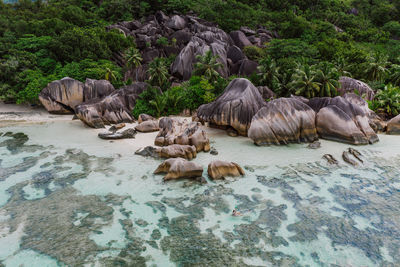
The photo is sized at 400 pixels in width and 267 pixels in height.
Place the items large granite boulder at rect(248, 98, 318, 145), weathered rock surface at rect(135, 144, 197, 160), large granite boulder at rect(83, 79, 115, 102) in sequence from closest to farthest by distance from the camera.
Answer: weathered rock surface at rect(135, 144, 197, 160) < large granite boulder at rect(248, 98, 318, 145) < large granite boulder at rect(83, 79, 115, 102)

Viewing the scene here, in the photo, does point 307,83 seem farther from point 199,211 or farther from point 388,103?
point 199,211

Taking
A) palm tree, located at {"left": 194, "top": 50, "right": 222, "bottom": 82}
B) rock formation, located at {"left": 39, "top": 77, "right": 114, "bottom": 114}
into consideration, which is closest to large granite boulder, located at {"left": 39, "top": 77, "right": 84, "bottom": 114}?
rock formation, located at {"left": 39, "top": 77, "right": 114, "bottom": 114}

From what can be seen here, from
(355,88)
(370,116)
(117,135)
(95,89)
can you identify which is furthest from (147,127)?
(355,88)

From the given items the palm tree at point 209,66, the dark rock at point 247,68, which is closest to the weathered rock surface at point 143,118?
the palm tree at point 209,66

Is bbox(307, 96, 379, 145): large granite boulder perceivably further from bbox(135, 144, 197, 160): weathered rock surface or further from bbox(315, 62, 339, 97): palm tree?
bbox(135, 144, 197, 160): weathered rock surface

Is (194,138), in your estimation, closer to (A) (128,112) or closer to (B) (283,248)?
(B) (283,248)
